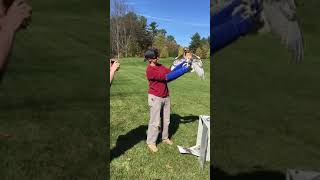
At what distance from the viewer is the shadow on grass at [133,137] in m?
6.15

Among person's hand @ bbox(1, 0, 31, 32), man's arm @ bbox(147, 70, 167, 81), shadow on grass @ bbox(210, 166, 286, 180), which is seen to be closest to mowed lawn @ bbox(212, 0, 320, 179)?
shadow on grass @ bbox(210, 166, 286, 180)

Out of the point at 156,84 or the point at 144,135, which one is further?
the point at 144,135

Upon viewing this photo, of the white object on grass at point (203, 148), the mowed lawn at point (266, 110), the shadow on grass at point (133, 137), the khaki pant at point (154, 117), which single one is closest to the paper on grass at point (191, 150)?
the white object on grass at point (203, 148)

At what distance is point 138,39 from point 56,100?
9.16 feet

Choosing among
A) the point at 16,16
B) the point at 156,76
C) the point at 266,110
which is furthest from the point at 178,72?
the point at 266,110

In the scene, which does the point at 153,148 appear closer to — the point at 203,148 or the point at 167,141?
the point at 167,141

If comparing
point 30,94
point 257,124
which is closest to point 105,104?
point 257,124

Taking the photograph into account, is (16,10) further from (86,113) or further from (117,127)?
(86,113)

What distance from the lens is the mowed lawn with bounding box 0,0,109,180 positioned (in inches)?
220

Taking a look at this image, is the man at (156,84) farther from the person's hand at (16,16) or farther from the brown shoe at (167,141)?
the person's hand at (16,16)

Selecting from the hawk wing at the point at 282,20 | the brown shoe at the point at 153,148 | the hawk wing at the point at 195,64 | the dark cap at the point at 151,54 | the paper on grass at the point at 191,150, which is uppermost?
the hawk wing at the point at 282,20

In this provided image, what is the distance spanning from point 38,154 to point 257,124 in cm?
506

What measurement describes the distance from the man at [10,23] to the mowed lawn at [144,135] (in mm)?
3441

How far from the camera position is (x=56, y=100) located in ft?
36.8
